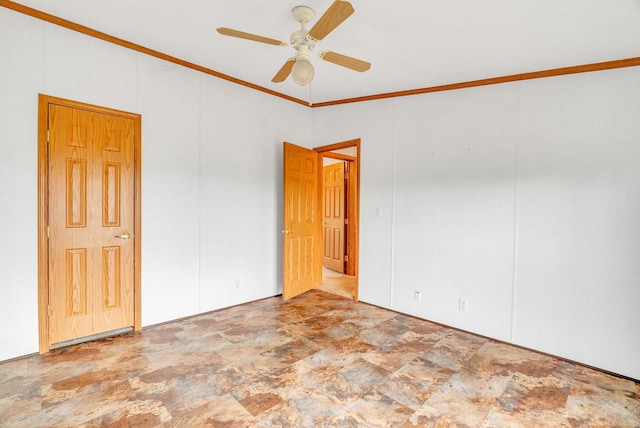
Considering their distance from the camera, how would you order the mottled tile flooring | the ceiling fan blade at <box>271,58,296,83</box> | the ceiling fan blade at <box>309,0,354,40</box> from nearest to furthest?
the ceiling fan blade at <box>309,0,354,40</box>, the mottled tile flooring, the ceiling fan blade at <box>271,58,296,83</box>

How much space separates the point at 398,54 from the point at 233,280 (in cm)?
313

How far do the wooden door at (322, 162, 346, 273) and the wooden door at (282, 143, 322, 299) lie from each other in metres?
1.34

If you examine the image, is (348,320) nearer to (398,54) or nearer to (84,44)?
(398,54)

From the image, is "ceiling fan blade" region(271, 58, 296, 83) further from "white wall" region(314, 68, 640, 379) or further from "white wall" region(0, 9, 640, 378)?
"white wall" region(314, 68, 640, 379)

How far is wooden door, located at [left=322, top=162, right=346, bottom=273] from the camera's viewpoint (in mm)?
6246

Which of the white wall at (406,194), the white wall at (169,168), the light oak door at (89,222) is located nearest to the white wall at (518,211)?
the white wall at (406,194)

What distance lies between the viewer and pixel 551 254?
295 cm

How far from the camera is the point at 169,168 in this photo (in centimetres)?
340

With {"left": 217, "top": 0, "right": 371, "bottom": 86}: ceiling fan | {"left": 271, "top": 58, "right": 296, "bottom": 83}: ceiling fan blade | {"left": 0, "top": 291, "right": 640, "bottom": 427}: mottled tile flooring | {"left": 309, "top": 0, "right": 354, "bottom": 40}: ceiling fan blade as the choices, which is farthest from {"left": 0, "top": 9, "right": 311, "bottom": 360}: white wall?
{"left": 309, "top": 0, "right": 354, "bottom": 40}: ceiling fan blade

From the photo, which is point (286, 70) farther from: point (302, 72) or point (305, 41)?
point (302, 72)

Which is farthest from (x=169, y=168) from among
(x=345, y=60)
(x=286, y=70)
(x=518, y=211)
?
(x=518, y=211)

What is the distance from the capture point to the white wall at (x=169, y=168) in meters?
2.56

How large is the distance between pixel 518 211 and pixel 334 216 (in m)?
3.72

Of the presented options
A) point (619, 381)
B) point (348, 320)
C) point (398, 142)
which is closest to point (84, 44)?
point (398, 142)
